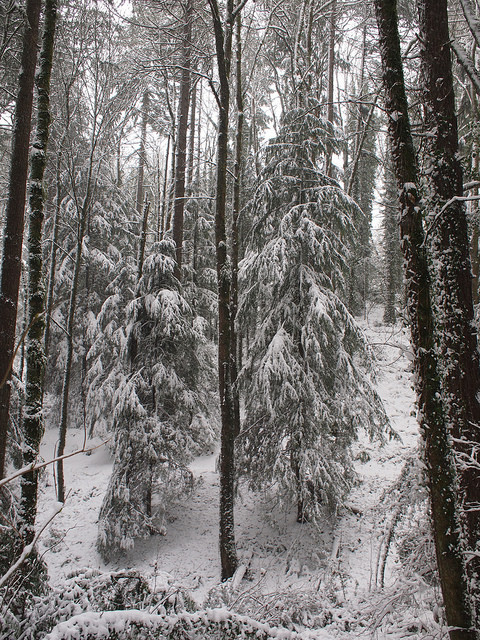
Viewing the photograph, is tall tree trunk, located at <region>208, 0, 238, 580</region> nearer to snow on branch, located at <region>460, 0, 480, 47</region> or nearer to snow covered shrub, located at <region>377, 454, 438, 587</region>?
snow covered shrub, located at <region>377, 454, 438, 587</region>

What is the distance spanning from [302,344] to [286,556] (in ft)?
14.3

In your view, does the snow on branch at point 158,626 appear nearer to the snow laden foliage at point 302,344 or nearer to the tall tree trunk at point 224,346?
the tall tree trunk at point 224,346

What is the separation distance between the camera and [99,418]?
501 inches

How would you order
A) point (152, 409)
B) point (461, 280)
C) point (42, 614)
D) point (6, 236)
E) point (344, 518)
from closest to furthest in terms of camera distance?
point (42, 614), point (461, 280), point (6, 236), point (344, 518), point (152, 409)

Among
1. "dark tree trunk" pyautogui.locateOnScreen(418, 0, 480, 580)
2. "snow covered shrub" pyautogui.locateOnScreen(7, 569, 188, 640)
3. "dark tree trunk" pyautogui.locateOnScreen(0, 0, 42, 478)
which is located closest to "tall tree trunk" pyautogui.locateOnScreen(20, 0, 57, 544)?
"dark tree trunk" pyautogui.locateOnScreen(0, 0, 42, 478)

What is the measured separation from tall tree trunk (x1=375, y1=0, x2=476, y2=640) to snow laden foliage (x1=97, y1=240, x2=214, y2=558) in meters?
6.59

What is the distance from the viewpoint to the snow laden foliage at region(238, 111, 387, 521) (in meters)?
7.73

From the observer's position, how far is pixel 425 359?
321 centimetres

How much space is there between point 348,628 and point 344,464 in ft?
13.9

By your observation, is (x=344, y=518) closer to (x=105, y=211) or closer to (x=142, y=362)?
(x=142, y=362)

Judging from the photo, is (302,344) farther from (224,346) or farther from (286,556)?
(286,556)

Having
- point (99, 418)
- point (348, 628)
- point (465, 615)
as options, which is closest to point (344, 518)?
point (348, 628)

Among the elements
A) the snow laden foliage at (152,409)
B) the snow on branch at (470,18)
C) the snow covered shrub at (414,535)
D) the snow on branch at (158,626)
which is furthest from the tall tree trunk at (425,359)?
the snow laden foliage at (152,409)

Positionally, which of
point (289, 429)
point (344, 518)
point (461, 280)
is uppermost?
point (461, 280)
